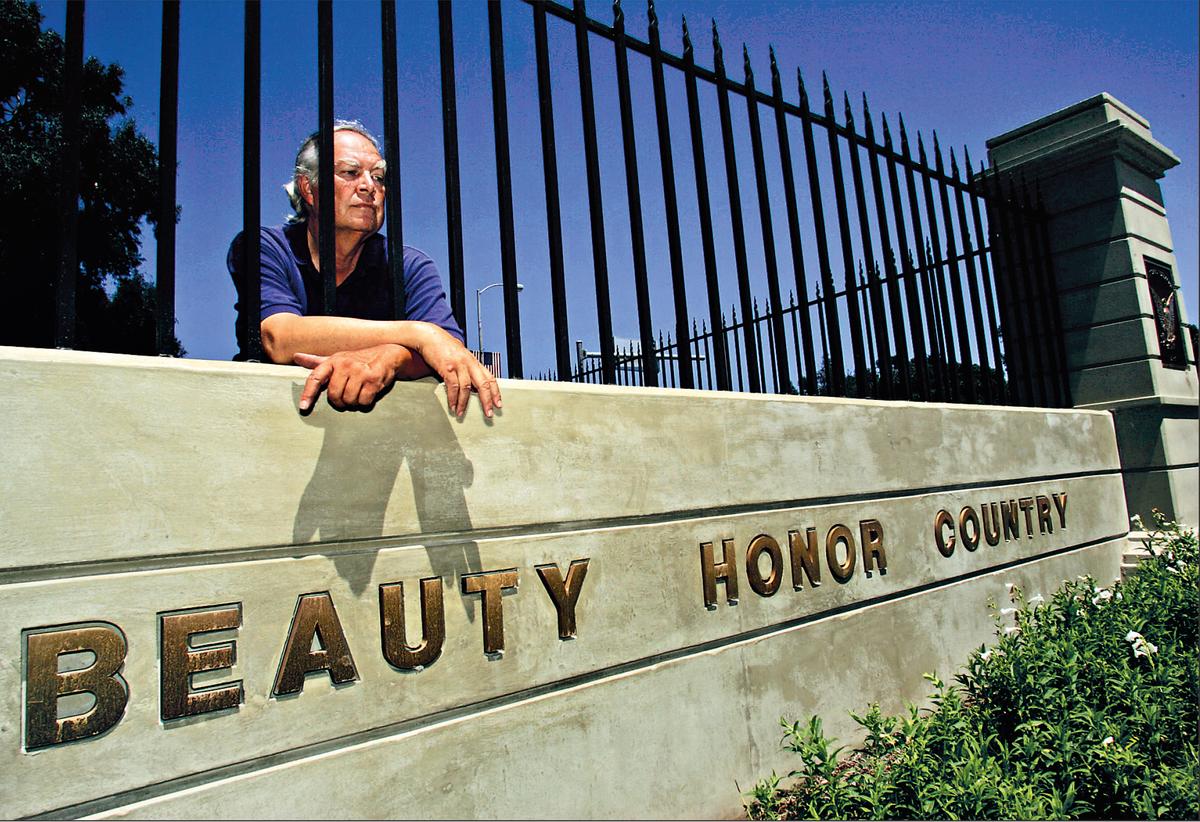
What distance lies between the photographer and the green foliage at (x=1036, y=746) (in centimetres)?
267

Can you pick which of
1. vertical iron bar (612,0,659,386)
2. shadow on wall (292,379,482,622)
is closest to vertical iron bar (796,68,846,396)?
vertical iron bar (612,0,659,386)

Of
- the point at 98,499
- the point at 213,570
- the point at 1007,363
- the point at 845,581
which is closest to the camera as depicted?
the point at 98,499

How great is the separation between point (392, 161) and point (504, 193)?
21.1 inches

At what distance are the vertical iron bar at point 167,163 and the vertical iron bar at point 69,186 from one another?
21 cm

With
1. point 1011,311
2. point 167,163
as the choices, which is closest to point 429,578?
point 167,163

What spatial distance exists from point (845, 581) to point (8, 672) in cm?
350

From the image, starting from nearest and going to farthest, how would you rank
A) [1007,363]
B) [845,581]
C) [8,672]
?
[8,672] → [845,581] → [1007,363]

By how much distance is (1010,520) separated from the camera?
17.5ft

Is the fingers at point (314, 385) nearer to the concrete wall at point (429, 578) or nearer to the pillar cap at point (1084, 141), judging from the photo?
the concrete wall at point (429, 578)

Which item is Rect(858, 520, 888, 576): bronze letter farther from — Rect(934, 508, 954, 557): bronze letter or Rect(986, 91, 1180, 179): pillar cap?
Rect(986, 91, 1180, 179): pillar cap

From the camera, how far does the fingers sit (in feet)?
7.32

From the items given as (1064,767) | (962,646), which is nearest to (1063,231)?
(962,646)

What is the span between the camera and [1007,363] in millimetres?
7000

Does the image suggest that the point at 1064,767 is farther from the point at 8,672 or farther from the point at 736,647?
the point at 8,672
